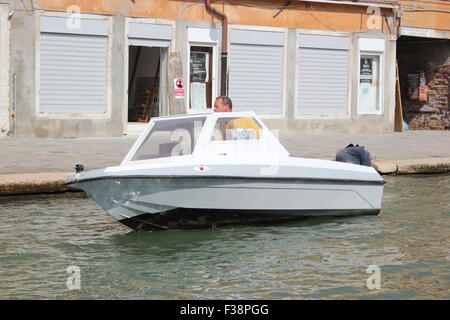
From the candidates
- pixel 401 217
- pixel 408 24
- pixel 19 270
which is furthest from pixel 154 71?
pixel 19 270

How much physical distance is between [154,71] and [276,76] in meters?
2.98

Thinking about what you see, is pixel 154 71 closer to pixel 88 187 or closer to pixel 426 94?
pixel 426 94

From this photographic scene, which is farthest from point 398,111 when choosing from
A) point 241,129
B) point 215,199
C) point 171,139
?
point 215,199

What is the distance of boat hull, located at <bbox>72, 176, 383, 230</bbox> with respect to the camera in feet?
32.9

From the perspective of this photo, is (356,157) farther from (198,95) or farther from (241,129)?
(198,95)

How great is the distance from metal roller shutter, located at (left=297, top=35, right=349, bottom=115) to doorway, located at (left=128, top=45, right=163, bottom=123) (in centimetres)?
358

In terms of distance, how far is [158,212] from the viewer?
10.3 meters

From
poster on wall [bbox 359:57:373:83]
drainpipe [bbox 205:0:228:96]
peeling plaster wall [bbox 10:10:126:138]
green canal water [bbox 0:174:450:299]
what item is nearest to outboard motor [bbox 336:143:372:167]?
green canal water [bbox 0:174:450:299]

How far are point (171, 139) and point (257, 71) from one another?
1269 cm

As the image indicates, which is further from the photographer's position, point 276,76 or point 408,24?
point 408,24

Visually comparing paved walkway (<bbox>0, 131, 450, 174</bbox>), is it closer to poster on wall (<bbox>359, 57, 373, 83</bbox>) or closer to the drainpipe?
the drainpipe

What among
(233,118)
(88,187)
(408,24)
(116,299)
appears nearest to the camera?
(116,299)

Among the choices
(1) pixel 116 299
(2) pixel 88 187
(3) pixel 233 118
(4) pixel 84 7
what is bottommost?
(1) pixel 116 299

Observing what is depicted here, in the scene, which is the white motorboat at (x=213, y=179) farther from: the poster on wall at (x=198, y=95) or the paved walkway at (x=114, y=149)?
the poster on wall at (x=198, y=95)
